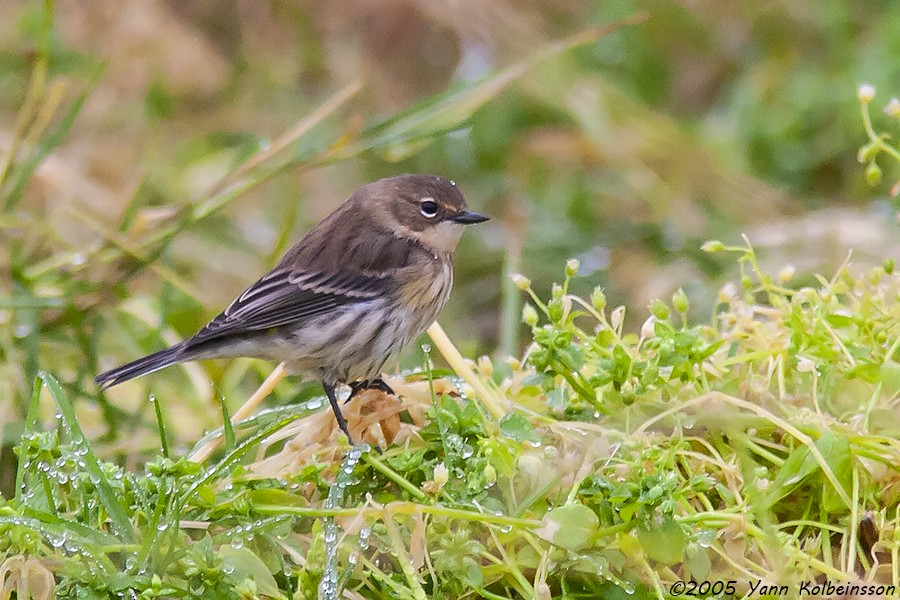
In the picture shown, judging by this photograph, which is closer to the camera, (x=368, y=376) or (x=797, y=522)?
(x=797, y=522)

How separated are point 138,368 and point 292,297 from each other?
21.0 inches

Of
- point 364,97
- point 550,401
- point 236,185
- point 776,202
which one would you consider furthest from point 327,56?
point 550,401

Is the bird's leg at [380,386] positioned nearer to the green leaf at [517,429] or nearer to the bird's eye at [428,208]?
the green leaf at [517,429]

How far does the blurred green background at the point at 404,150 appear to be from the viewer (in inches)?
162

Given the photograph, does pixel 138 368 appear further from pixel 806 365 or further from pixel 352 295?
pixel 806 365

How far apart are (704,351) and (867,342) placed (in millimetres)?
461

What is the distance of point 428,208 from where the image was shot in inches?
153

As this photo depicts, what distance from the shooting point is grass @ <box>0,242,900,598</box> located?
2053 mm

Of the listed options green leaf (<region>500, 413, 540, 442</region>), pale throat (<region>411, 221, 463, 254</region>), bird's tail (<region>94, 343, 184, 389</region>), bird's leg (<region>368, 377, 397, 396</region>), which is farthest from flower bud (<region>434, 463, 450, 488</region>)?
pale throat (<region>411, 221, 463, 254</region>)

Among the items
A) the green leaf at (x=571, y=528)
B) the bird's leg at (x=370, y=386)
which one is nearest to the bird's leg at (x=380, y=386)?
the bird's leg at (x=370, y=386)

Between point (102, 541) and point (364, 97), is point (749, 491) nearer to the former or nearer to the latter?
point (102, 541)

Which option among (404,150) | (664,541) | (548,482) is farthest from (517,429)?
(404,150)

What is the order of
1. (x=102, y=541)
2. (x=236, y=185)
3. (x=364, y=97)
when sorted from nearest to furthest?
(x=102, y=541)
(x=236, y=185)
(x=364, y=97)

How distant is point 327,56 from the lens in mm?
8195
